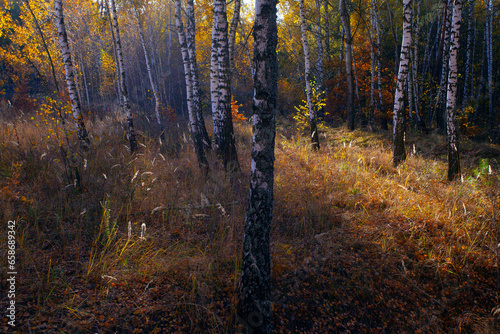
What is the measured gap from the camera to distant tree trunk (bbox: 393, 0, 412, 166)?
7.02 meters

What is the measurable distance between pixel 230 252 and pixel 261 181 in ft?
5.40

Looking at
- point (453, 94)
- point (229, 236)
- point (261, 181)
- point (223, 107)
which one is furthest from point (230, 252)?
point (453, 94)

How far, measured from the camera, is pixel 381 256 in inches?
152

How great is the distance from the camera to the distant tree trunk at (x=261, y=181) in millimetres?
2307

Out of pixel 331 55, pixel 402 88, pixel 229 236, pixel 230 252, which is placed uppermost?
pixel 331 55

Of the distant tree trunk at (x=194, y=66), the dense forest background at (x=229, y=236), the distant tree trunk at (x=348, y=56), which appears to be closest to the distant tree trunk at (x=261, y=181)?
the dense forest background at (x=229, y=236)

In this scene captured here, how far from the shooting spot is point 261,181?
95.9 inches

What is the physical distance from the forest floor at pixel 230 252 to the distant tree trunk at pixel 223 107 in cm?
77

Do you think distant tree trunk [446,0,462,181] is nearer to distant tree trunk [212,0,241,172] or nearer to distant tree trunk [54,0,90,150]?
distant tree trunk [212,0,241,172]

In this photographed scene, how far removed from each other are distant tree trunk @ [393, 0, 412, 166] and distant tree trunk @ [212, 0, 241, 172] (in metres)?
5.01

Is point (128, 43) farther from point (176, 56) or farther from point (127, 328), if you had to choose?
point (127, 328)

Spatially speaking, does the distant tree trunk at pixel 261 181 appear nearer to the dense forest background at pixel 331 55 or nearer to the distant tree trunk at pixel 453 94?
the distant tree trunk at pixel 453 94

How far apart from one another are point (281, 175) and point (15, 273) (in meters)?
5.27

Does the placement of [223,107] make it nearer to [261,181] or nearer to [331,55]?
[261,181]
